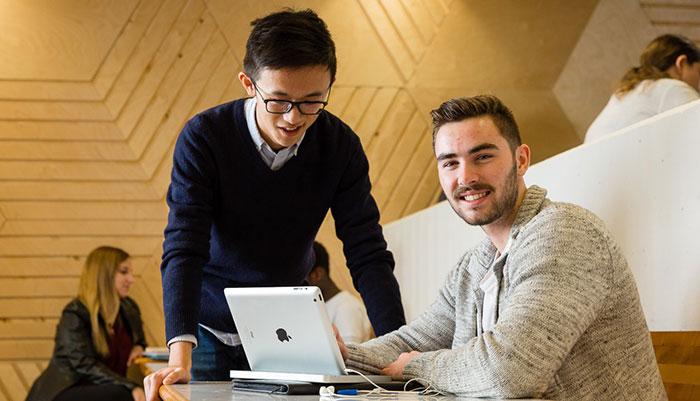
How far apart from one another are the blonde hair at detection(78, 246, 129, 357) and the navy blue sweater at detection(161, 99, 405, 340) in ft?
9.71

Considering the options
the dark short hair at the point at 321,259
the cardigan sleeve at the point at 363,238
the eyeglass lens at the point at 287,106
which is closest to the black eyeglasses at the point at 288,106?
the eyeglass lens at the point at 287,106

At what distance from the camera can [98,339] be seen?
4660mm

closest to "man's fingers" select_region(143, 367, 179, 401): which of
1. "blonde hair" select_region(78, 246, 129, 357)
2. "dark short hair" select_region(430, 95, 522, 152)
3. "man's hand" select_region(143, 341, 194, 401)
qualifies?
"man's hand" select_region(143, 341, 194, 401)

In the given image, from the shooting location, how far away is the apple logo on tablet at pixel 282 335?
1448mm

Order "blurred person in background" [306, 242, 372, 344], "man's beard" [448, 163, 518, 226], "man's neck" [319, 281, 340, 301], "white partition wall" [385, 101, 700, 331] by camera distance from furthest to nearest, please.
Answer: "man's neck" [319, 281, 340, 301], "blurred person in background" [306, 242, 372, 344], "white partition wall" [385, 101, 700, 331], "man's beard" [448, 163, 518, 226]

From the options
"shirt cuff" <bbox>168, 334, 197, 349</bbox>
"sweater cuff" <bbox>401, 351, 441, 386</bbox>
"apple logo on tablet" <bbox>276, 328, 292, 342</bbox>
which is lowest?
"sweater cuff" <bbox>401, 351, 441, 386</bbox>

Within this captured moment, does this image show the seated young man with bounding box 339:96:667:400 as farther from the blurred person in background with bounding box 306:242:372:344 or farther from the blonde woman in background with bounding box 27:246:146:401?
the blonde woman in background with bounding box 27:246:146:401

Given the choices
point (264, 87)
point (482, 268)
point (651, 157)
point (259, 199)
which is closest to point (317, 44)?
point (264, 87)

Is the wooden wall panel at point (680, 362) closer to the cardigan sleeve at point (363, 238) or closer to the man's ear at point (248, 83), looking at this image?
the cardigan sleeve at point (363, 238)

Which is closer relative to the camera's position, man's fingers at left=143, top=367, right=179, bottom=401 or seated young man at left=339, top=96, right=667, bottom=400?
seated young man at left=339, top=96, right=667, bottom=400

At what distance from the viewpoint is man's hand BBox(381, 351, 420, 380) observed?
5.07 ft

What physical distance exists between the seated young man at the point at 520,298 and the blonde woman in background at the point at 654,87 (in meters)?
1.28

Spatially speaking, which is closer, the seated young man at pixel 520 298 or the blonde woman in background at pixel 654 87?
the seated young man at pixel 520 298

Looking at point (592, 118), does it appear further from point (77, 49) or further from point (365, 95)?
point (77, 49)
